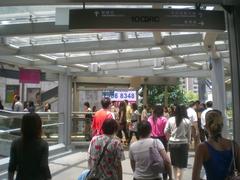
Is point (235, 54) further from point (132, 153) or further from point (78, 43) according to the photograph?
point (78, 43)

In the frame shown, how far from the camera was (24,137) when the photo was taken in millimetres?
4234

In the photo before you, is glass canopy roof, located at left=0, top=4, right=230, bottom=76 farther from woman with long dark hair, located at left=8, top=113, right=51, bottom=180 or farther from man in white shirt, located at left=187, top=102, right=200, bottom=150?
woman with long dark hair, located at left=8, top=113, right=51, bottom=180

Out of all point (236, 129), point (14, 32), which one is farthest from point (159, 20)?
point (14, 32)

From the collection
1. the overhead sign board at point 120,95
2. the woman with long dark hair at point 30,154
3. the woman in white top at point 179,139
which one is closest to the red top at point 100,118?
the woman in white top at point 179,139

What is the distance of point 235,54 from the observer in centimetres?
542

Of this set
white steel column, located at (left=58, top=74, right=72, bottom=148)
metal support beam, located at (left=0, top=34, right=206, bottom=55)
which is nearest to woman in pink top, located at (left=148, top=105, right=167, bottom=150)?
metal support beam, located at (left=0, top=34, right=206, bottom=55)

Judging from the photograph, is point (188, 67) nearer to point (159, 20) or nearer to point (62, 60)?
point (62, 60)

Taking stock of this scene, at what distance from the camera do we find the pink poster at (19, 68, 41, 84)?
48.8ft

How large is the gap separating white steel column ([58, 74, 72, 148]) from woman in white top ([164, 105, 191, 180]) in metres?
7.01

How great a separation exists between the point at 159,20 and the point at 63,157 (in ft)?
25.6

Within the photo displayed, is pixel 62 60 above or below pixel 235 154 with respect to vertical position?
above

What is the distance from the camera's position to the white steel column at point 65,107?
47.7 feet

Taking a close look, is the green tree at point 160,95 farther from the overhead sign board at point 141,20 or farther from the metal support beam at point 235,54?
the metal support beam at point 235,54

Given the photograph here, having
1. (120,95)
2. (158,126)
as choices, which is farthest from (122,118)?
(158,126)
